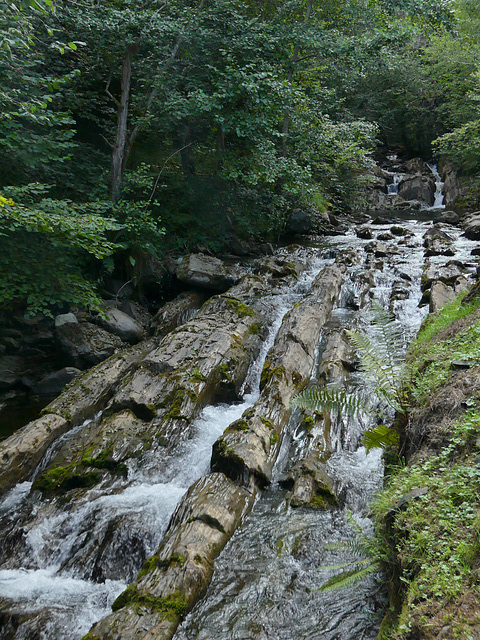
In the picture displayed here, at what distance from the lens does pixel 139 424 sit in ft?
21.6

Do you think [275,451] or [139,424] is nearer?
[275,451]

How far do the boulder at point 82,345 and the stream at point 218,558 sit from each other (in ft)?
8.46

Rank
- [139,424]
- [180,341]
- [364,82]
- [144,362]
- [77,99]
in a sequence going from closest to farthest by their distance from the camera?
[139,424], [144,362], [180,341], [77,99], [364,82]

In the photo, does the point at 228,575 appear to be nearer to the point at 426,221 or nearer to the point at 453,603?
the point at 453,603

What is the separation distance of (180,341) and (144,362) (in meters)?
0.89

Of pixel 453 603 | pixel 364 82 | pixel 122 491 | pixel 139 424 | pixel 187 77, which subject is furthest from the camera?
pixel 364 82

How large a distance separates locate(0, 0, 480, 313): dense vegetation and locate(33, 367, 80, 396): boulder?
60.6 inches

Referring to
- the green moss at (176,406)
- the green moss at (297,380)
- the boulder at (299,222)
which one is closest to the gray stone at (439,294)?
the green moss at (297,380)

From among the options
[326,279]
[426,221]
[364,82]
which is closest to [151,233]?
[326,279]

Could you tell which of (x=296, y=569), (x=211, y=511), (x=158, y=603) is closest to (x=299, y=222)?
(x=211, y=511)

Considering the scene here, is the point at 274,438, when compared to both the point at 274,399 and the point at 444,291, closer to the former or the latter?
the point at 274,399

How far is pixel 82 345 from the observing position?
9383mm

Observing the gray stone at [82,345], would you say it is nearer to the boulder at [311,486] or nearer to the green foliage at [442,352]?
A: the boulder at [311,486]

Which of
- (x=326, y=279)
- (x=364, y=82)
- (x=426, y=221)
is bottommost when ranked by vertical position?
(x=326, y=279)
